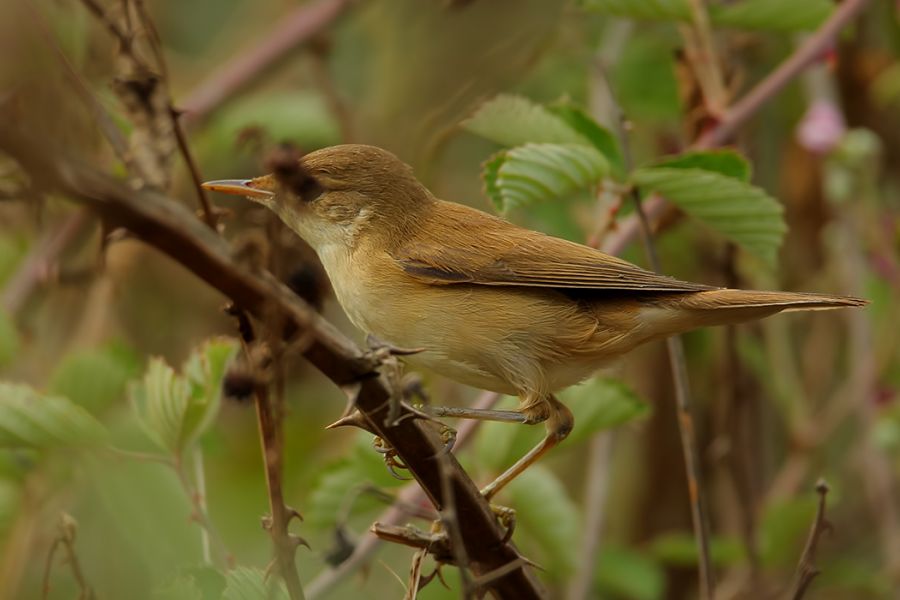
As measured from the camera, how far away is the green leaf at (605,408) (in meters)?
2.67

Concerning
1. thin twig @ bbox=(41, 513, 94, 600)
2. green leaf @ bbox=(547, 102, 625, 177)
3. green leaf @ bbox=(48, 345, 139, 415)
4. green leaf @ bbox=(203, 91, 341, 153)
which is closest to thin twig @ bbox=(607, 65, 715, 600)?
green leaf @ bbox=(547, 102, 625, 177)

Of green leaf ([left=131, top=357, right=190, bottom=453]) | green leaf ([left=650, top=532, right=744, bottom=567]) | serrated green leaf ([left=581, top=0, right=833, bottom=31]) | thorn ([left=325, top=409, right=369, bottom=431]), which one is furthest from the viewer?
green leaf ([left=650, top=532, right=744, bottom=567])

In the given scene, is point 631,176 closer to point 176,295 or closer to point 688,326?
point 688,326

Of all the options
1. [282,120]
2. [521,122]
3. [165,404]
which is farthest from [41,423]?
[282,120]

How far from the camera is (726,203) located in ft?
8.45

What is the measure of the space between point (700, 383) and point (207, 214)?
3266 millimetres

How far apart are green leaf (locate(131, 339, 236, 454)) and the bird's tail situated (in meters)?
1.05

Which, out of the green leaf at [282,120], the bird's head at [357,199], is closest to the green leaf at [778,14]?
the bird's head at [357,199]

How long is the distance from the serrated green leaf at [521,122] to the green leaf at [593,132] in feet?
0.07

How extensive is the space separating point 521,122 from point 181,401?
1021 mm

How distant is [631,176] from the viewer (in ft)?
8.45

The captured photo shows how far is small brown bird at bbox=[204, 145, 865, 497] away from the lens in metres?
2.62

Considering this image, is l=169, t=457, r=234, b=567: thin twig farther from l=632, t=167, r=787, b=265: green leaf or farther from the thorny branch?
l=632, t=167, r=787, b=265: green leaf

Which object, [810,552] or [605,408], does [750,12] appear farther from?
[810,552]
